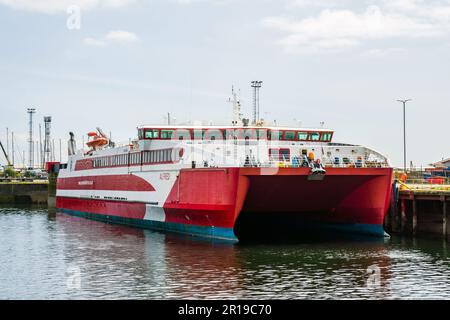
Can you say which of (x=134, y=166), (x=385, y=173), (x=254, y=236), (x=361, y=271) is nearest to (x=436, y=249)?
(x=385, y=173)

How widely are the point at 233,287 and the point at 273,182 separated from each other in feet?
40.0

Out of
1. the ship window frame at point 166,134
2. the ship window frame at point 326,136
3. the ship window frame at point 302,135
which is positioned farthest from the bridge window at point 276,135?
the ship window frame at point 166,134

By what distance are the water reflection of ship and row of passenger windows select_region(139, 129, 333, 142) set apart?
23.7ft

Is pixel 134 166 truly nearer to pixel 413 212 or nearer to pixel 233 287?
pixel 413 212

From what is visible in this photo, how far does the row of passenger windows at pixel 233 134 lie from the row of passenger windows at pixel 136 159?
1.44 metres

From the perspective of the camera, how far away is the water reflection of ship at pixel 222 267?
23.8 m

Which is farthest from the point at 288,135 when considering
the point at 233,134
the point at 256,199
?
the point at 256,199

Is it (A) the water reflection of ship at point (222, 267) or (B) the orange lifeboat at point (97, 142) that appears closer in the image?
(A) the water reflection of ship at point (222, 267)

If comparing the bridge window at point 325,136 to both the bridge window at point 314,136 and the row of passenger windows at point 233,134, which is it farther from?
the bridge window at point 314,136

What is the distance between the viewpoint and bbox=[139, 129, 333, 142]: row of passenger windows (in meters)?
42.4

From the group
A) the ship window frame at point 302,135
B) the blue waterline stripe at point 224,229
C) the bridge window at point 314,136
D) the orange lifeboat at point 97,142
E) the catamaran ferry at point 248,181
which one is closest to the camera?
the catamaran ferry at point 248,181

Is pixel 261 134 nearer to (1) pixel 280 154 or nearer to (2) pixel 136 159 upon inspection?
(1) pixel 280 154

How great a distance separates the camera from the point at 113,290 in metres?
23.7

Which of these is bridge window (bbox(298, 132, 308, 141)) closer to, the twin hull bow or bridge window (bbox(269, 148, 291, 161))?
bridge window (bbox(269, 148, 291, 161))
